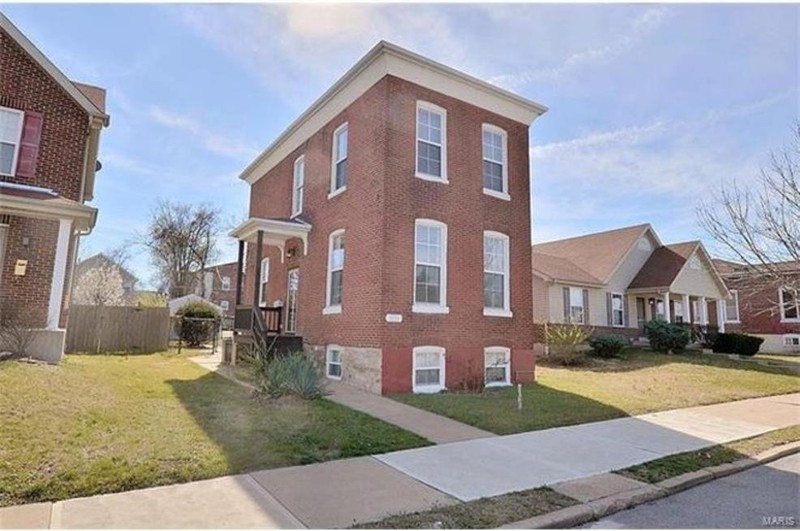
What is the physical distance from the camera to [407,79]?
40.0ft

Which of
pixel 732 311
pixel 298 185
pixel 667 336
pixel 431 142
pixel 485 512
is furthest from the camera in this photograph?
pixel 732 311

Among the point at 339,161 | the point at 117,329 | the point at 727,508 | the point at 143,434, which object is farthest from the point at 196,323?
the point at 727,508

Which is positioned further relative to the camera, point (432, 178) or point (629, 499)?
point (432, 178)

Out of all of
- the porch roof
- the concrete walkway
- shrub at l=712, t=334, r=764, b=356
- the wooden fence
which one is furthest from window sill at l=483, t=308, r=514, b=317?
shrub at l=712, t=334, r=764, b=356

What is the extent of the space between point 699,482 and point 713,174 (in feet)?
36.5

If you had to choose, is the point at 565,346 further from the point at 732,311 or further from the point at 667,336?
the point at 732,311

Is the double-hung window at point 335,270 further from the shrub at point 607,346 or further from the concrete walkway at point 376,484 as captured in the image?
the shrub at point 607,346

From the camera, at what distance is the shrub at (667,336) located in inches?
896

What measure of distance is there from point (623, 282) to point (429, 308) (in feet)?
60.4

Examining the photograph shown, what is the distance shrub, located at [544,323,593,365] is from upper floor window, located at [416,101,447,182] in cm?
967

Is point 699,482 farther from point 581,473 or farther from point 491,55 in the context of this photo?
point 491,55

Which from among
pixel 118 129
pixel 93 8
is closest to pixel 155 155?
pixel 118 129

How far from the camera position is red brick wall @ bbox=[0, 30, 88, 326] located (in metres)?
11.5

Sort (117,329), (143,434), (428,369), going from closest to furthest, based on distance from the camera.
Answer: (143,434), (428,369), (117,329)
